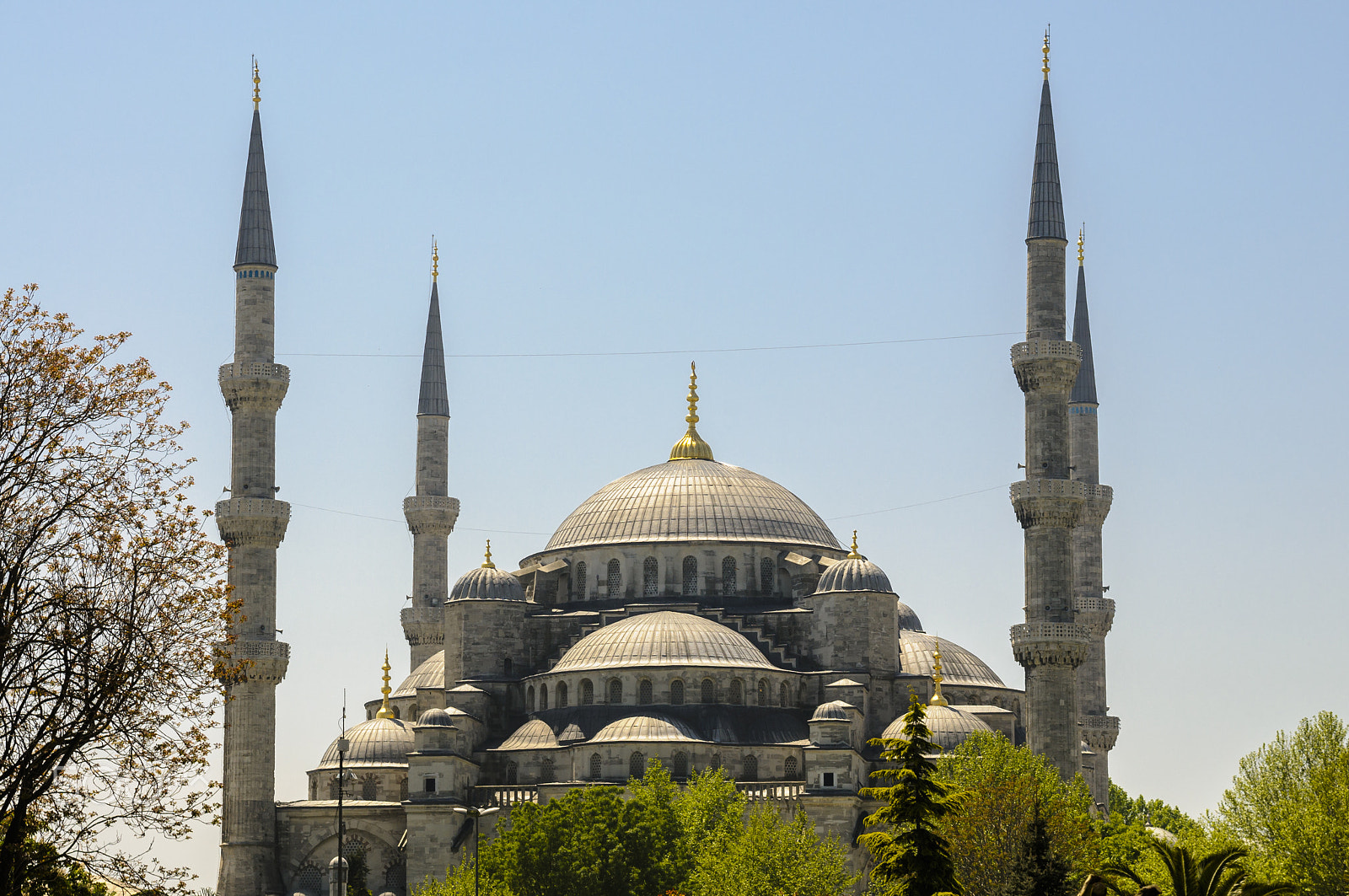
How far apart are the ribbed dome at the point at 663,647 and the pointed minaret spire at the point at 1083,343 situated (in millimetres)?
14298

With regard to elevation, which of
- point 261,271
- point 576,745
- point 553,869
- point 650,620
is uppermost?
point 261,271

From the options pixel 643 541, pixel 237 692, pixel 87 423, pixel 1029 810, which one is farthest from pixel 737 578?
pixel 87 423

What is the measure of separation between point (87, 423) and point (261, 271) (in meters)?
33.4

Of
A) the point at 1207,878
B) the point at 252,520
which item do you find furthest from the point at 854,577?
the point at 1207,878

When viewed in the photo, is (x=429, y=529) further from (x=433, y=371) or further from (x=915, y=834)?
(x=915, y=834)

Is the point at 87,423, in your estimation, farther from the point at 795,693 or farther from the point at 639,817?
the point at 795,693

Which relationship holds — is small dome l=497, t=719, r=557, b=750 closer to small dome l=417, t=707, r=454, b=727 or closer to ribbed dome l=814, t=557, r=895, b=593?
small dome l=417, t=707, r=454, b=727

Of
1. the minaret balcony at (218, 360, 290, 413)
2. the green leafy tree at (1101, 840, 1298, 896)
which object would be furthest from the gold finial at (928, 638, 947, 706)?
the green leafy tree at (1101, 840, 1298, 896)

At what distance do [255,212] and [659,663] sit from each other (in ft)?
50.8

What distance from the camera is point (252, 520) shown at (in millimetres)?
52344

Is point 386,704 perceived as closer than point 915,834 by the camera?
No

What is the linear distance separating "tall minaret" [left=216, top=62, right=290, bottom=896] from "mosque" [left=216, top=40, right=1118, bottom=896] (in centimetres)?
6

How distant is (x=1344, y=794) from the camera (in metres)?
36.8

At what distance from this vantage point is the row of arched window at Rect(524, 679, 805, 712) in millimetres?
53281
